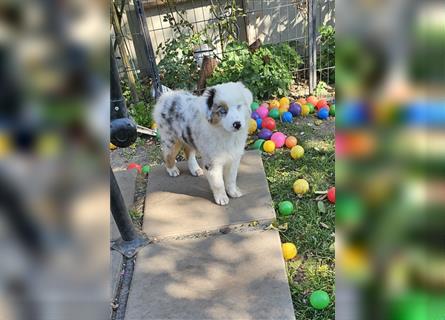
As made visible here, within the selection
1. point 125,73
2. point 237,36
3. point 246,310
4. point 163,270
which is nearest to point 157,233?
point 163,270

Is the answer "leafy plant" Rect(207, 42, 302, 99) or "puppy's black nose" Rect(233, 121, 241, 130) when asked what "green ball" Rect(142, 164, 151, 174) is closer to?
"puppy's black nose" Rect(233, 121, 241, 130)

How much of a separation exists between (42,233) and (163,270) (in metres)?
2.59

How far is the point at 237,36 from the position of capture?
636cm

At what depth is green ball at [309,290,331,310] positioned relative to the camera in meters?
2.48

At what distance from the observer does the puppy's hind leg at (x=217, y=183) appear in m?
3.40

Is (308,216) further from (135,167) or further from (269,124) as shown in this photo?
(135,167)

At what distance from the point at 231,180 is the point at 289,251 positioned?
2.98ft

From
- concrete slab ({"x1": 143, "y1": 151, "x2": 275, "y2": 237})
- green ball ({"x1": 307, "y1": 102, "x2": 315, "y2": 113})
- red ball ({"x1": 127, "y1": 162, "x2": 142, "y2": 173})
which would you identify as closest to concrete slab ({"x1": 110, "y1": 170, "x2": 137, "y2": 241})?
red ball ({"x1": 127, "y1": 162, "x2": 142, "y2": 173})

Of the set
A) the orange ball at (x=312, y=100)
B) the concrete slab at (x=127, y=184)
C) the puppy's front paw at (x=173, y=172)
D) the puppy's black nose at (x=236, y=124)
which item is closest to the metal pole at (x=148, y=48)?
the concrete slab at (x=127, y=184)

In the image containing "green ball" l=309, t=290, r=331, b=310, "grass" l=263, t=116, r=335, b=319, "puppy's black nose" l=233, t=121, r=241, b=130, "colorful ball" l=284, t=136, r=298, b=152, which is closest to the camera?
"green ball" l=309, t=290, r=331, b=310

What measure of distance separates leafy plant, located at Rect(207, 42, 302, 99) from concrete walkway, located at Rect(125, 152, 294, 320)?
1.96 meters

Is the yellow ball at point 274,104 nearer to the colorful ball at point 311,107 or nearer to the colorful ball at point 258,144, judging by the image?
the colorful ball at point 311,107

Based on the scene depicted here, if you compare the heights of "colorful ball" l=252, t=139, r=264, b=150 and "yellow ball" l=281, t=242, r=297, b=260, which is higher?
"colorful ball" l=252, t=139, r=264, b=150

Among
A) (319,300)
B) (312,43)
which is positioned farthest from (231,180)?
(312,43)
